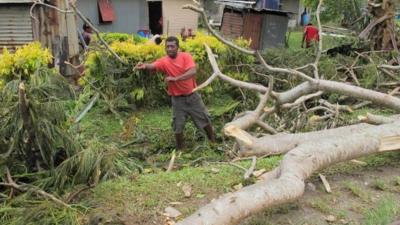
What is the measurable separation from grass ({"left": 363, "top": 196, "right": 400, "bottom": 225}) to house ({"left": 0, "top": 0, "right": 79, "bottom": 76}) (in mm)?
6495

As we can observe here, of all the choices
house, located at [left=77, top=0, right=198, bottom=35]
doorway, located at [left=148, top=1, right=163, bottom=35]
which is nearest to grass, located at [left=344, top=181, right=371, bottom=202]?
house, located at [left=77, top=0, right=198, bottom=35]

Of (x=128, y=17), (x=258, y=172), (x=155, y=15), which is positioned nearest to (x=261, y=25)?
→ (x=128, y=17)

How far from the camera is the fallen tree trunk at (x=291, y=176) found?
3238 millimetres

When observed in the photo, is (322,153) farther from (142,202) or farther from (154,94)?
(154,94)

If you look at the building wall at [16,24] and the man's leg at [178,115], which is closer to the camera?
the man's leg at [178,115]

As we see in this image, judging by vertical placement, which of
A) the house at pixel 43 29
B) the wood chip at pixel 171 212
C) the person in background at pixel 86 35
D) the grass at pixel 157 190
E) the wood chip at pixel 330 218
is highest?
the house at pixel 43 29

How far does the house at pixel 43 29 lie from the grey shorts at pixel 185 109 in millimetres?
3230

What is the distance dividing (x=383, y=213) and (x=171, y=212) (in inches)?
65.7

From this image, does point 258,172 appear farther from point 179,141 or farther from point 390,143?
point 179,141

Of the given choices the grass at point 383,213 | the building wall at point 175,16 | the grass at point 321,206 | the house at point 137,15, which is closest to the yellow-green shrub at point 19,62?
the grass at point 321,206

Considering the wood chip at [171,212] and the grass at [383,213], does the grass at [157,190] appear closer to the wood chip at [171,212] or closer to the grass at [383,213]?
the wood chip at [171,212]

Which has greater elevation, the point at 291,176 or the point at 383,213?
the point at 291,176

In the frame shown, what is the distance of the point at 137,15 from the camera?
63.1ft

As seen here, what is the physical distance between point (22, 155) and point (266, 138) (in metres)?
2.46
